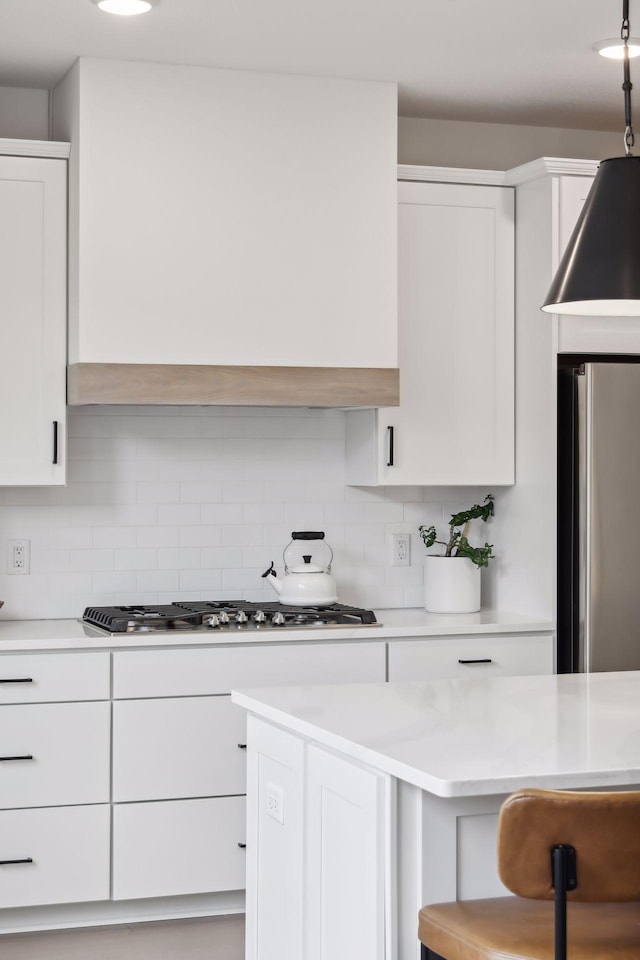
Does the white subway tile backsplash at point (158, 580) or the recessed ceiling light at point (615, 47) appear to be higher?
the recessed ceiling light at point (615, 47)

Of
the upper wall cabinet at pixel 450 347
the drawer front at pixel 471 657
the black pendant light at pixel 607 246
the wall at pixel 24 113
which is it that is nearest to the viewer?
the black pendant light at pixel 607 246

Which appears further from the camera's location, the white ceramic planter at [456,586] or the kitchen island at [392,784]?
the white ceramic planter at [456,586]

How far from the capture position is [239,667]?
3.91 m

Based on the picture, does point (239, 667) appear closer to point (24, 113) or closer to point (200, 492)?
point (200, 492)

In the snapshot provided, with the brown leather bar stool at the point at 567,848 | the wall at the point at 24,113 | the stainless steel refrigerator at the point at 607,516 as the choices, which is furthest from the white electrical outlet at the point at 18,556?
the brown leather bar stool at the point at 567,848

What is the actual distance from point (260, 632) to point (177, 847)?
28.6 inches

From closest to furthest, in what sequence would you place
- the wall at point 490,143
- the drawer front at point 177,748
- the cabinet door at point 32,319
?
1. the drawer front at point 177,748
2. the cabinet door at point 32,319
3. the wall at point 490,143

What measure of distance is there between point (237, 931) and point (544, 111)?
3.12 metres

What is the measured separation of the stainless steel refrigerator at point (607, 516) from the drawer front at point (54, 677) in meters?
1.63

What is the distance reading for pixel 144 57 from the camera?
153 inches

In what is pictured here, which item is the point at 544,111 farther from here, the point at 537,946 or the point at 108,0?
the point at 537,946

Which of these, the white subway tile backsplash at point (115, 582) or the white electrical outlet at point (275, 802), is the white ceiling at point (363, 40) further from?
the white electrical outlet at point (275, 802)

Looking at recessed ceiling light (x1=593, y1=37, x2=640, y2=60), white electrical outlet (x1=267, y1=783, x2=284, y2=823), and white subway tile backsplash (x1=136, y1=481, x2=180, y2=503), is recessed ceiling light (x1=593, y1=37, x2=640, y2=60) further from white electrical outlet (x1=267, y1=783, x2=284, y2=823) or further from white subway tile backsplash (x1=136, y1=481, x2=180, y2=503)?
white electrical outlet (x1=267, y1=783, x2=284, y2=823)

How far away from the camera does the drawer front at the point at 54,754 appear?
3699 millimetres
